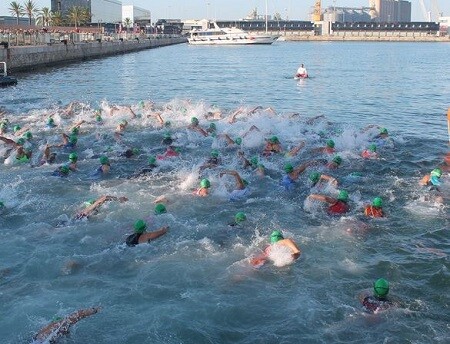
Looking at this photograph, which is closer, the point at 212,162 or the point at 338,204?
the point at 338,204

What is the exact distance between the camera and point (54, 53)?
6381 cm

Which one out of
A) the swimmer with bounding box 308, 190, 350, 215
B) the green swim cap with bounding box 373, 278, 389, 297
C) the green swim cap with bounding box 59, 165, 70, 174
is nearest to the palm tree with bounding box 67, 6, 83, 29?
the green swim cap with bounding box 59, 165, 70, 174

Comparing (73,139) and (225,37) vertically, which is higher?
(225,37)

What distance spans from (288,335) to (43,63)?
5717cm

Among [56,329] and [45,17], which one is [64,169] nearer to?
[56,329]

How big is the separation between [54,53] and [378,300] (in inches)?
2424

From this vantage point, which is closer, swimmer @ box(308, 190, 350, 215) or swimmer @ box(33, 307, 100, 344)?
swimmer @ box(33, 307, 100, 344)

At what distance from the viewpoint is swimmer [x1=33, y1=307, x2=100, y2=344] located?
27.1 ft

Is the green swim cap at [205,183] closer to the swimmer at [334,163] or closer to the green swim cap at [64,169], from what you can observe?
the swimmer at [334,163]

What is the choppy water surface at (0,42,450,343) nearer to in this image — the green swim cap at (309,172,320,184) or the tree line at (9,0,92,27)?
the green swim cap at (309,172,320,184)

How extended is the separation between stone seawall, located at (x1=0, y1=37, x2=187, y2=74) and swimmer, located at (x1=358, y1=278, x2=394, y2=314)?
1829 inches

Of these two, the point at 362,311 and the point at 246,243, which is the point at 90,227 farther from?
the point at 362,311

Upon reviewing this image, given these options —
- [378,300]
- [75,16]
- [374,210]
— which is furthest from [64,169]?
[75,16]

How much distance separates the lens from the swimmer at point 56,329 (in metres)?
8.26
